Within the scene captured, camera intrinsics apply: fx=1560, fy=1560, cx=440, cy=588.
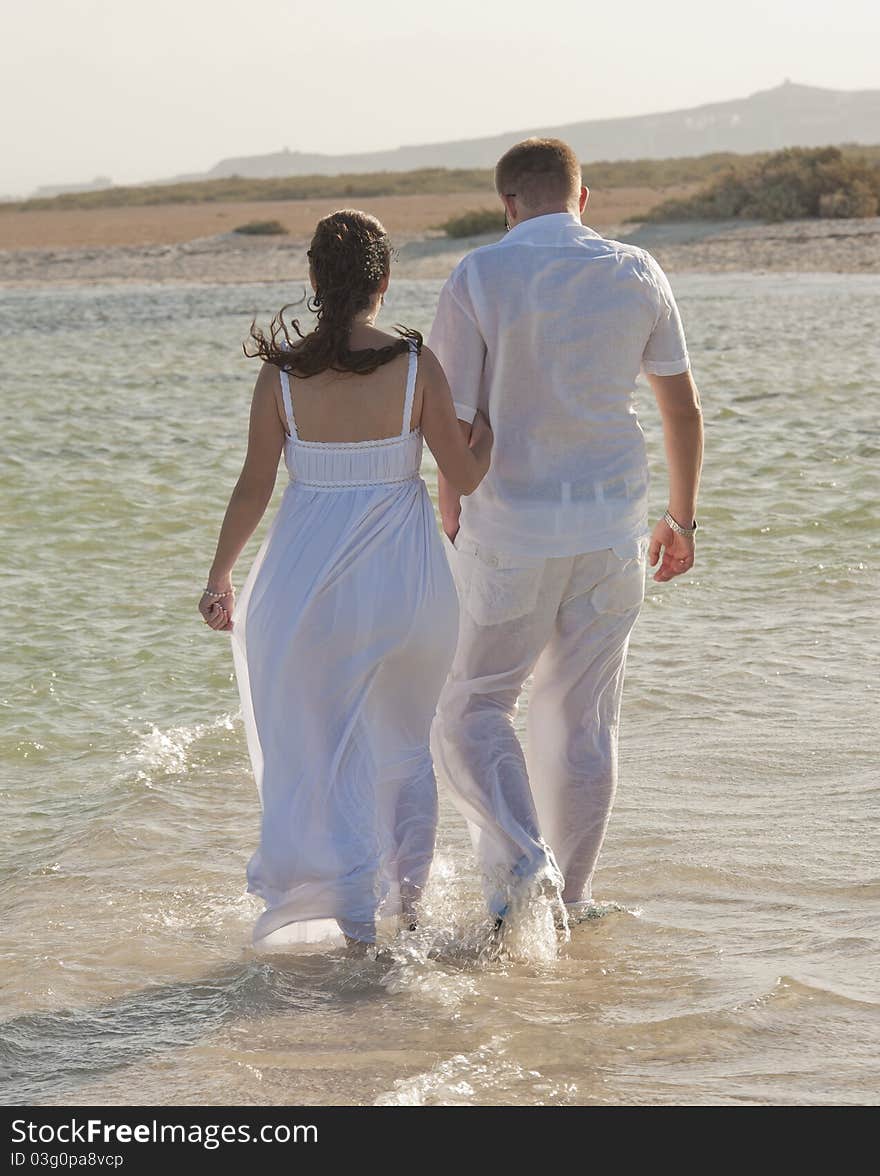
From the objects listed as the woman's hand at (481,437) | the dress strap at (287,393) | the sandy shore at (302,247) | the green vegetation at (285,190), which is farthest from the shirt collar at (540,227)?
the green vegetation at (285,190)

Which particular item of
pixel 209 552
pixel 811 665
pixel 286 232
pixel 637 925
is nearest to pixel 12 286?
pixel 286 232

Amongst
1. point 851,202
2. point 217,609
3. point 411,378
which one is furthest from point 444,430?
point 851,202

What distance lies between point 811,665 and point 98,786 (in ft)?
10.2

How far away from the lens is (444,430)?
3.90 metres

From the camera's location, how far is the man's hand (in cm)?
440

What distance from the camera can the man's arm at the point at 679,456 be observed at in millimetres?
4160

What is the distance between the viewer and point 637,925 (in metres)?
4.41

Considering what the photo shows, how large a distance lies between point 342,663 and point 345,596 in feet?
0.57

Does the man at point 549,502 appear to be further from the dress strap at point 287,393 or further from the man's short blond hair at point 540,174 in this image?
the dress strap at point 287,393

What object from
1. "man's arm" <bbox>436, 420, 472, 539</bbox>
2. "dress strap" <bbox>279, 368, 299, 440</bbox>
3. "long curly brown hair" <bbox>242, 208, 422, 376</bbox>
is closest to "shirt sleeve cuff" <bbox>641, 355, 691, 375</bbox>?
"man's arm" <bbox>436, 420, 472, 539</bbox>

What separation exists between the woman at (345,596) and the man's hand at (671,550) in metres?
0.68

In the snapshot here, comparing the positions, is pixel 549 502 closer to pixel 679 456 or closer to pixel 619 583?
pixel 619 583

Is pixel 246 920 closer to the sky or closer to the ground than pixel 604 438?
closer to the ground
